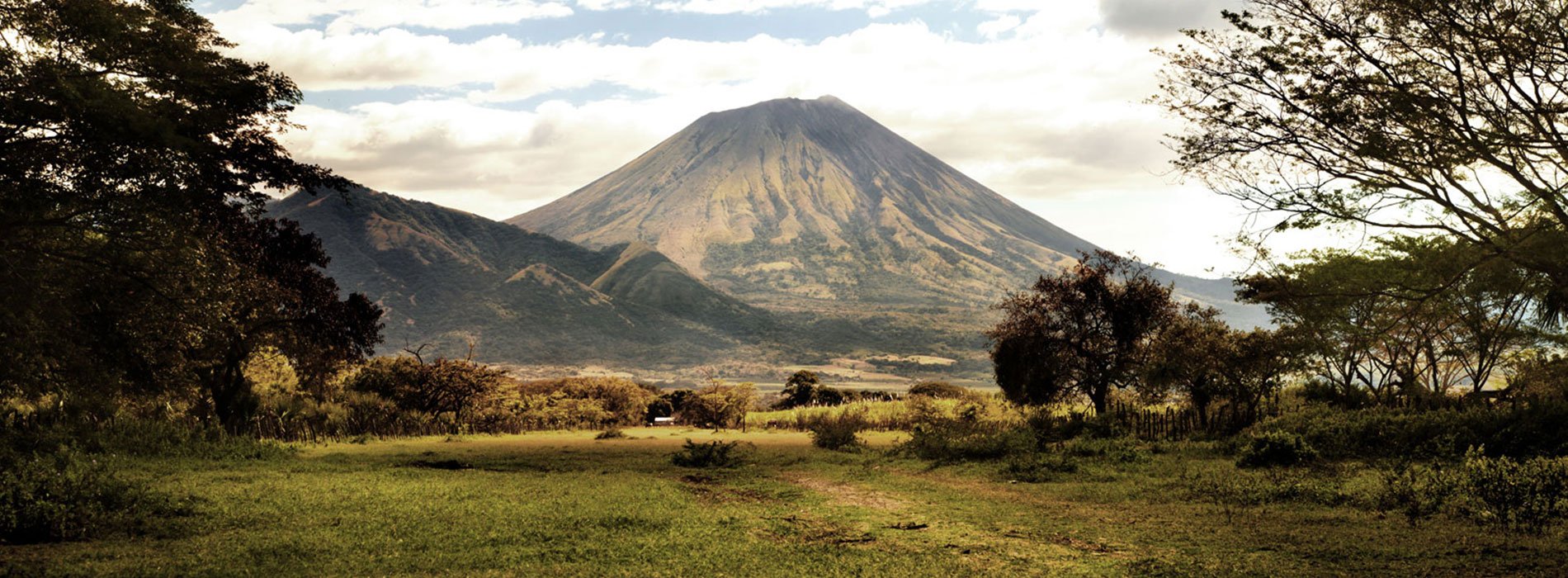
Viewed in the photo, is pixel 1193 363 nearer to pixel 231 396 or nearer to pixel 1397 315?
pixel 1397 315

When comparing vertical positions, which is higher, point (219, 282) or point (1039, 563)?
point (219, 282)

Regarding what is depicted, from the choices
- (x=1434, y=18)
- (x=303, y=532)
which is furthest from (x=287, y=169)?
(x=1434, y=18)

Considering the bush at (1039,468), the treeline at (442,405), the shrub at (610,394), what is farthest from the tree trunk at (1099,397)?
the shrub at (610,394)

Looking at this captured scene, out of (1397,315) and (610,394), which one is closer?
(1397,315)

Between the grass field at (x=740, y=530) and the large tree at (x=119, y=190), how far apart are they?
213 centimetres

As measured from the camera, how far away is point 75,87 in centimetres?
1193

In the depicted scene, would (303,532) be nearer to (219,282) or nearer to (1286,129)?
(219,282)

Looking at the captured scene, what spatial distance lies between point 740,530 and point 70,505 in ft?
22.0

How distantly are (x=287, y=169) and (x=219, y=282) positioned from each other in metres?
4.45

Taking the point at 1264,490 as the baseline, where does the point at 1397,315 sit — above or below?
above

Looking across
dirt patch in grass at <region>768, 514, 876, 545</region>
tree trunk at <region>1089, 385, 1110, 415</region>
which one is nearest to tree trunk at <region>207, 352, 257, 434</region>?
dirt patch in grass at <region>768, 514, 876, 545</region>

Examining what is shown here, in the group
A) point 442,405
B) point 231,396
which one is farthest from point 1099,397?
point 231,396

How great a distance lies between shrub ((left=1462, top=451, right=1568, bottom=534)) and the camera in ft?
30.4

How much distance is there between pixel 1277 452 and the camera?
15.6 m
